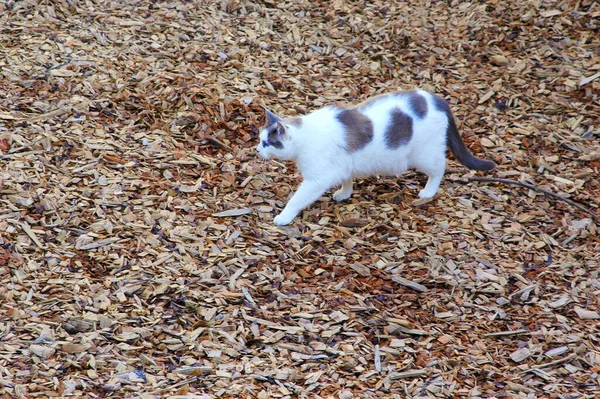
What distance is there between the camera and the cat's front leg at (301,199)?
617 cm

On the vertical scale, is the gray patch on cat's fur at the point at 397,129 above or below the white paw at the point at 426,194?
above

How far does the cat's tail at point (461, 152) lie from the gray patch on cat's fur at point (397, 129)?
0.42 metres

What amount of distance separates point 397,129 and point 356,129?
36 cm

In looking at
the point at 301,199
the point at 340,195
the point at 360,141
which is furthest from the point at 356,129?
the point at 301,199

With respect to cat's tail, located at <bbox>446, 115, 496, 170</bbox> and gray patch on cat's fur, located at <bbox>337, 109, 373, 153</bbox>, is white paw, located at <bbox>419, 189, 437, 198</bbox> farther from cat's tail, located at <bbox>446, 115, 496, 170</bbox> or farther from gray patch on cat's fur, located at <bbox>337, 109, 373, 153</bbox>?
gray patch on cat's fur, located at <bbox>337, 109, 373, 153</bbox>

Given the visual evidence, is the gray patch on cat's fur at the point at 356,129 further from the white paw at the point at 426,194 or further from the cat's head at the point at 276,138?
the white paw at the point at 426,194

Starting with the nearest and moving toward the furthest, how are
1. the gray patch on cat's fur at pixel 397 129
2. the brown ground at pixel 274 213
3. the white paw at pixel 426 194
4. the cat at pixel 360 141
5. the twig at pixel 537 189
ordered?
the brown ground at pixel 274 213 < the cat at pixel 360 141 < the gray patch on cat's fur at pixel 397 129 < the twig at pixel 537 189 < the white paw at pixel 426 194

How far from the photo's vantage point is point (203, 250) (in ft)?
18.9

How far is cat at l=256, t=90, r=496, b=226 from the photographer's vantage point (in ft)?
20.3

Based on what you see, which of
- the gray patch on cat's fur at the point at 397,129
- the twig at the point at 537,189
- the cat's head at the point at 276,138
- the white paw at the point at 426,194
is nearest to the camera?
the cat's head at the point at 276,138

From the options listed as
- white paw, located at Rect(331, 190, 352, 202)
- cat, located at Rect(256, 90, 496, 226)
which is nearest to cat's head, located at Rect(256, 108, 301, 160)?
cat, located at Rect(256, 90, 496, 226)

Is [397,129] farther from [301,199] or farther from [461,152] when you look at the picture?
[301,199]

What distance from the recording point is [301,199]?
6191 millimetres

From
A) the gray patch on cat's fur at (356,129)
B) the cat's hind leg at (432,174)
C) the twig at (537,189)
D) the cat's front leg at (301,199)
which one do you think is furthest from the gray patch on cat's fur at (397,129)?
the twig at (537,189)
